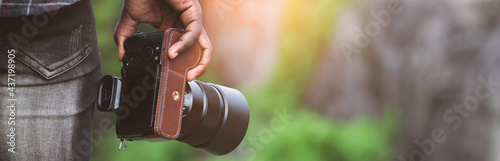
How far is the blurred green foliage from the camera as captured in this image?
7.55ft

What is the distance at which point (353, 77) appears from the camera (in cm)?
251

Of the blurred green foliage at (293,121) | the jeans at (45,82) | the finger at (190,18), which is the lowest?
the jeans at (45,82)

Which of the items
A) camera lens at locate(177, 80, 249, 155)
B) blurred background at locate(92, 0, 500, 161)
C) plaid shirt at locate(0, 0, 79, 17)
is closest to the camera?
plaid shirt at locate(0, 0, 79, 17)

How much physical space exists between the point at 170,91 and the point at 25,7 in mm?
250

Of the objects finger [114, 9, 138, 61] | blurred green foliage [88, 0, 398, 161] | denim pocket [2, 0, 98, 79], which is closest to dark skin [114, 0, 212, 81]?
finger [114, 9, 138, 61]

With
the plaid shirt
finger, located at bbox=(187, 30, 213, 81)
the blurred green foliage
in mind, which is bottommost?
the plaid shirt

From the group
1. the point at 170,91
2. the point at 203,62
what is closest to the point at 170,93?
the point at 170,91

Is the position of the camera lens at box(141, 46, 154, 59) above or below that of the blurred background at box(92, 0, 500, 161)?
below

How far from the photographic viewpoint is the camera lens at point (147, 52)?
0.97 meters

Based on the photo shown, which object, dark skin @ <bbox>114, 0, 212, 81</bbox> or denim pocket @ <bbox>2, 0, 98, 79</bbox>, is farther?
dark skin @ <bbox>114, 0, 212, 81</bbox>

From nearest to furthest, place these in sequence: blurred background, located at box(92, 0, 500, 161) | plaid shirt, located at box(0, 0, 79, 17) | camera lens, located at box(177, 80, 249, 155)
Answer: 1. plaid shirt, located at box(0, 0, 79, 17)
2. camera lens, located at box(177, 80, 249, 155)
3. blurred background, located at box(92, 0, 500, 161)

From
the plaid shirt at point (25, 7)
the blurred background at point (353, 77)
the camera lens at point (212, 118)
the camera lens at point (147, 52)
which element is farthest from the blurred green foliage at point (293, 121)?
the plaid shirt at point (25, 7)

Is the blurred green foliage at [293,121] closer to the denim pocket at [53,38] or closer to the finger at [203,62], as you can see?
the finger at [203,62]

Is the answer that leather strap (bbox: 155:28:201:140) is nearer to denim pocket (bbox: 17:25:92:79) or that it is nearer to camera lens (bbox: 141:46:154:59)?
camera lens (bbox: 141:46:154:59)
